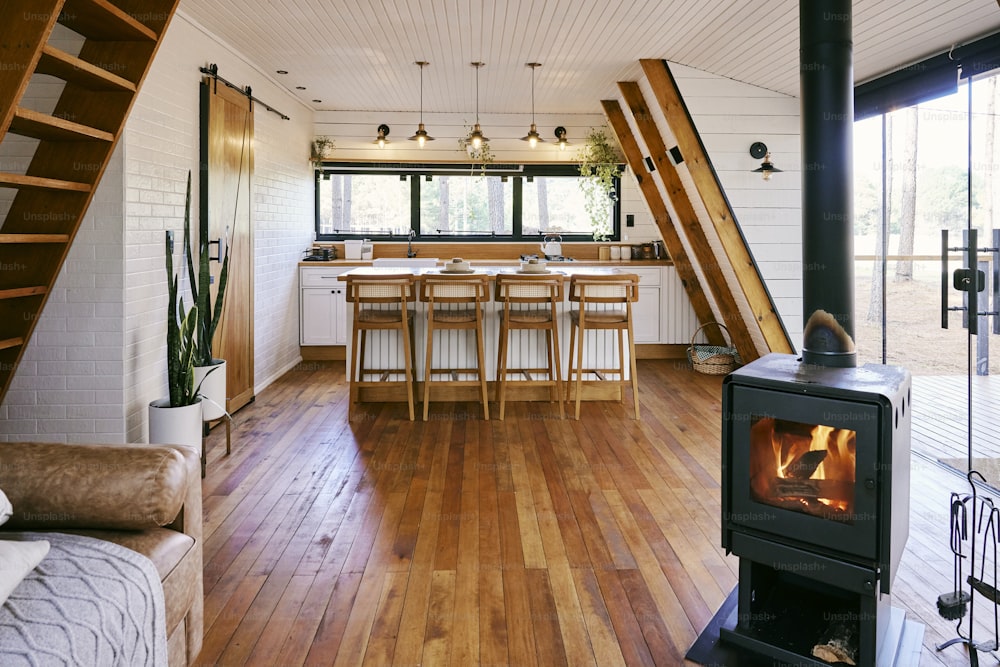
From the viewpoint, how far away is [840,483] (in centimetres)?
207

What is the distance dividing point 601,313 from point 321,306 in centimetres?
335

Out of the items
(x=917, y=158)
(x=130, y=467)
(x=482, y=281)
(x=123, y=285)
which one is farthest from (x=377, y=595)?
(x=917, y=158)

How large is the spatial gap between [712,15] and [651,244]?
3758 mm

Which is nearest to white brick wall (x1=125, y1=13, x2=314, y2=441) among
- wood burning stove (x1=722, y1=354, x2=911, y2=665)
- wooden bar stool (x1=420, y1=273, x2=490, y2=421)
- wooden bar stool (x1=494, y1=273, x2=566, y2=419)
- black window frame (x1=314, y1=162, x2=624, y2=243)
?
wooden bar stool (x1=420, y1=273, x2=490, y2=421)

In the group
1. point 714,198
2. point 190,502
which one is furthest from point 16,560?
point 714,198

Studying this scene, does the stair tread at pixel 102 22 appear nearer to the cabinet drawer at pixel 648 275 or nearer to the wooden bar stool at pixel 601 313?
the wooden bar stool at pixel 601 313

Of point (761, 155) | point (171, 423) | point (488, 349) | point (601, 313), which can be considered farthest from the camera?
point (488, 349)

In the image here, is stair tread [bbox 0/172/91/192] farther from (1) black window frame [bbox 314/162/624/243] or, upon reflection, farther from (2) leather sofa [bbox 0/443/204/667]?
(1) black window frame [bbox 314/162/624/243]

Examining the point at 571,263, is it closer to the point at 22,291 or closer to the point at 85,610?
the point at 22,291

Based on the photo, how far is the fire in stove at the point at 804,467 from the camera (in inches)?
81.1

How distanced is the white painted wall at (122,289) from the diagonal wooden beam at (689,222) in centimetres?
341

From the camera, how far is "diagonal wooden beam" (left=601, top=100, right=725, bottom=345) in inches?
259

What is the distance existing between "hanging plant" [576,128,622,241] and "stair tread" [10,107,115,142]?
217 inches

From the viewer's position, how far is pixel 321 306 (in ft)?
24.1
